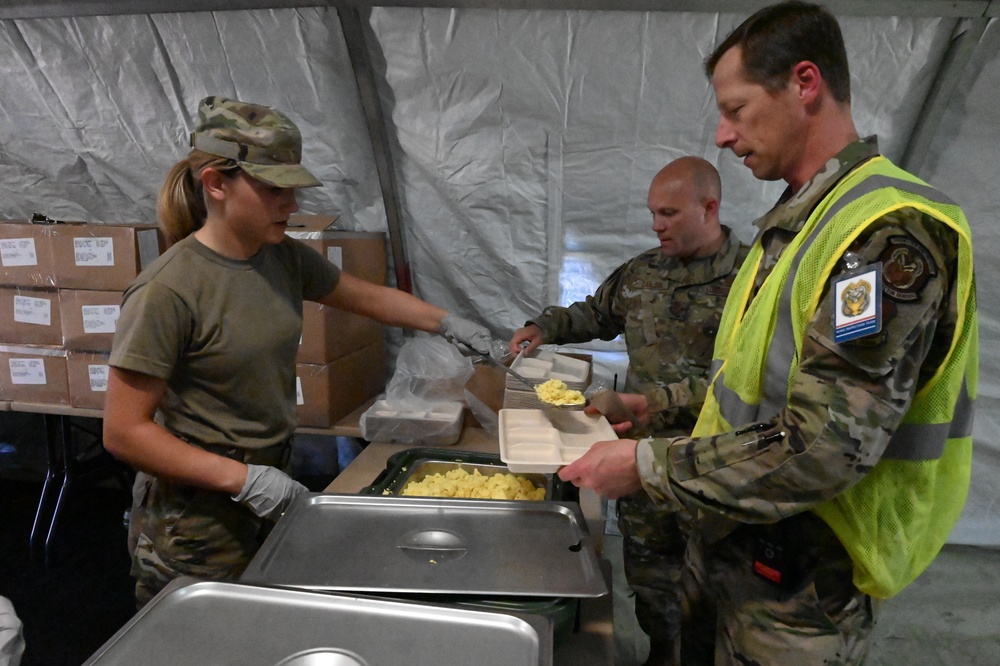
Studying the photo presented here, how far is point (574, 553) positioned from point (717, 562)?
0.33 metres

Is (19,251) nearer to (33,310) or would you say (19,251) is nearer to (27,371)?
(33,310)

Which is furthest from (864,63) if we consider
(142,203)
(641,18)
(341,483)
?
(142,203)

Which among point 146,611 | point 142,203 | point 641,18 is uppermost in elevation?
point 641,18

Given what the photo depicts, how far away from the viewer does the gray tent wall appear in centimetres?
201

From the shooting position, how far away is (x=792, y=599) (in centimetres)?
100

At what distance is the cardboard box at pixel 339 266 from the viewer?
7.75ft

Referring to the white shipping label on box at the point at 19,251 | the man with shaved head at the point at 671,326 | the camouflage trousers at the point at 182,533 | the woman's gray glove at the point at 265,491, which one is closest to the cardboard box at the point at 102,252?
the white shipping label on box at the point at 19,251

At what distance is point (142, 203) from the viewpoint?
108 inches

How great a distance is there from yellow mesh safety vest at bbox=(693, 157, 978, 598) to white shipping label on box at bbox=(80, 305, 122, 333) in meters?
2.50

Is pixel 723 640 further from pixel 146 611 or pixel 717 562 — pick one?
pixel 146 611

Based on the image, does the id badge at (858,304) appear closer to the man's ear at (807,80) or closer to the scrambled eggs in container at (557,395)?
the man's ear at (807,80)

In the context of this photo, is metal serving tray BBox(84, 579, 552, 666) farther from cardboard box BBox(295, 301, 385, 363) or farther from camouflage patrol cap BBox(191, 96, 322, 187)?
cardboard box BBox(295, 301, 385, 363)

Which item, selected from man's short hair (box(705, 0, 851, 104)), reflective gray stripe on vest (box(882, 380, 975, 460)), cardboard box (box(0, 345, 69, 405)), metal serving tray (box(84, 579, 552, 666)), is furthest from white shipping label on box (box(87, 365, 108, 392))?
reflective gray stripe on vest (box(882, 380, 975, 460))

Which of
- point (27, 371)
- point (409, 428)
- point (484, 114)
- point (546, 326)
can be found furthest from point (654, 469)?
point (27, 371)
